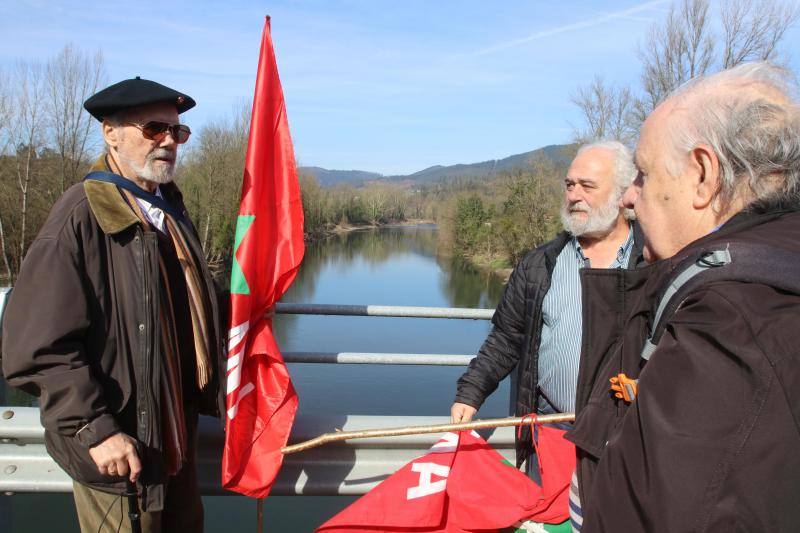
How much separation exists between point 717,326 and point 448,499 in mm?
1491

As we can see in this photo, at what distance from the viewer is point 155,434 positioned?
1.81 meters

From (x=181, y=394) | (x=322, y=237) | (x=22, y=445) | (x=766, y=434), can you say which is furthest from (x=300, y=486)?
(x=322, y=237)

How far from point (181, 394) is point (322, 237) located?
242ft

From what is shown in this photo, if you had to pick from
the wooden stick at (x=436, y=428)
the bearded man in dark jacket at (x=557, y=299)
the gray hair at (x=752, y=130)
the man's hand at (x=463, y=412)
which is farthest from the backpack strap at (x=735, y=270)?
the man's hand at (x=463, y=412)

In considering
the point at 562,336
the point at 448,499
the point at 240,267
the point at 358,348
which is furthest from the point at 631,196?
the point at 358,348

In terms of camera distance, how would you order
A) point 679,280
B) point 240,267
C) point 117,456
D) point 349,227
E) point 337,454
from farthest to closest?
1. point 349,227
2. point 337,454
3. point 240,267
4. point 117,456
5. point 679,280

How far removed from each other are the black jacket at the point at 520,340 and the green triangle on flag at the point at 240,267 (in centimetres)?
96

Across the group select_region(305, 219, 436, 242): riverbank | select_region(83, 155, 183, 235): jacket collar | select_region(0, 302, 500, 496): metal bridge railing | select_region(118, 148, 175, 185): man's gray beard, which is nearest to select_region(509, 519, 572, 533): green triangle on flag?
select_region(0, 302, 500, 496): metal bridge railing

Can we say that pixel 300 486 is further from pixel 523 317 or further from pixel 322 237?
pixel 322 237

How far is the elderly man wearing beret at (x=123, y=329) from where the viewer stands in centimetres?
165

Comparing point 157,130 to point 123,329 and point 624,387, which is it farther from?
point 624,387

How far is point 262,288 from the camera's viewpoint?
2.29 meters

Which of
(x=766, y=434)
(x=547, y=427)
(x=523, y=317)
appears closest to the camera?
(x=766, y=434)

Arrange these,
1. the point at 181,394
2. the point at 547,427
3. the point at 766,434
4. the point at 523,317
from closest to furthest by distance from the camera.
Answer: the point at 766,434 → the point at 181,394 → the point at 547,427 → the point at 523,317
